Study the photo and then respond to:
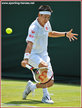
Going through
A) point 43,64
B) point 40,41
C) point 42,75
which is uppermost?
point 40,41

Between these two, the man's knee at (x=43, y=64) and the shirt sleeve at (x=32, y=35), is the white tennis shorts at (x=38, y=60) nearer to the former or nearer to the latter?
the man's knee at (x=43, y=64)

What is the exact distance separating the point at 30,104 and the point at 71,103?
2.23 feet

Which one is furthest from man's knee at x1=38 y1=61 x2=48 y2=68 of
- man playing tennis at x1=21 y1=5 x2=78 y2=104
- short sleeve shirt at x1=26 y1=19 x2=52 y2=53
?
short sleeve shirt at x1=26 y1=19 x2=52 y2=53

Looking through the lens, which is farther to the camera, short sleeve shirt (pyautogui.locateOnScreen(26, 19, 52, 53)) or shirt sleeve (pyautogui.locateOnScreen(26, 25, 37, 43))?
short sleeve shirt (pyautogui.locateOnScreen(26, 19, 52, 53))

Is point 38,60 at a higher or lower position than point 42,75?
higher

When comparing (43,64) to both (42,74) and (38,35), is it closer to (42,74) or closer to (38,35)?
(42,74)

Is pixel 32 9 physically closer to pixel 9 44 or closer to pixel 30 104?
pixel 9 44

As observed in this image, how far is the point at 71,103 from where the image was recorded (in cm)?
552

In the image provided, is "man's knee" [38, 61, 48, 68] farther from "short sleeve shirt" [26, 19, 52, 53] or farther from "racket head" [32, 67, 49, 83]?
"short sleeve shirt" [26, 19, 52, 53]

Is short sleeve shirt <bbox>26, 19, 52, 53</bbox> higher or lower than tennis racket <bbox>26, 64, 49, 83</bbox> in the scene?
higher

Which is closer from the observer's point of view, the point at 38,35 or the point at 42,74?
the point at 42,74

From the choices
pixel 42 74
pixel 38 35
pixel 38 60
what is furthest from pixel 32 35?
pixel 42 74

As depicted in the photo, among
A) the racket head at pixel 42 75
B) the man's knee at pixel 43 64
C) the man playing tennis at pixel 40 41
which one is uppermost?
the man playing tennis at pixel 40 41

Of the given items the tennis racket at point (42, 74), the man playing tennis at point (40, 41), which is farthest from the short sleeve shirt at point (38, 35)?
the tennis racket at point (42, 74)
